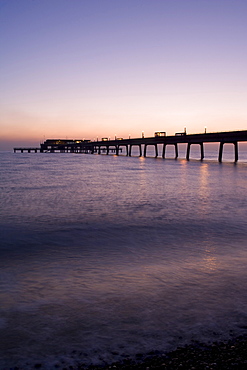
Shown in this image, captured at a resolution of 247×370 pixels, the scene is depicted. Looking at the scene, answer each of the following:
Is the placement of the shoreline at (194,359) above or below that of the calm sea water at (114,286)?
above

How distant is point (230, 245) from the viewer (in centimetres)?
1061

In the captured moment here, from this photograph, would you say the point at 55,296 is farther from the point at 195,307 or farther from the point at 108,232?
the point at 108,232

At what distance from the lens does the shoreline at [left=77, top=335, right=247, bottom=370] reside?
3856 mm

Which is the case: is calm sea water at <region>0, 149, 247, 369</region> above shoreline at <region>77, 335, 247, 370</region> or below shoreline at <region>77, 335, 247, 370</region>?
below

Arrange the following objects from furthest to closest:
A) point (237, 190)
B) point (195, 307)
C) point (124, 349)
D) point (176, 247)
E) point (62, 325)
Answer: point (237, 190)
point (176, 247)
point (195, 307)
point (62, 325)
point (124, 349)

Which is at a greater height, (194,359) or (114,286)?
(194,359)

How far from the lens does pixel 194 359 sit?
13.2 feet

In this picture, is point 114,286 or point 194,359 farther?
point 114,286

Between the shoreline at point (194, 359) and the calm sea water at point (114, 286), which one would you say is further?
the calm sea water at point (114, 286)

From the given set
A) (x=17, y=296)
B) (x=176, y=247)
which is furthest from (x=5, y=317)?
(x=176, y=247)

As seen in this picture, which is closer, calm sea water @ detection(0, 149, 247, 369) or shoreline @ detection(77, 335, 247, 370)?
shoreline @ detection(77, 335, 247, 370)

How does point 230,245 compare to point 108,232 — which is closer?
point 230,245

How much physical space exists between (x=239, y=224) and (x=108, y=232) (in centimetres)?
584

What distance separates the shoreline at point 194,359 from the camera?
3.86 meters
